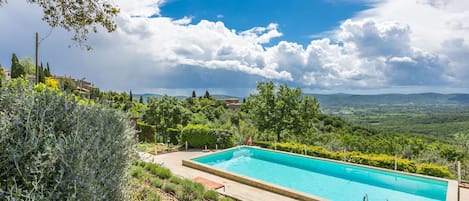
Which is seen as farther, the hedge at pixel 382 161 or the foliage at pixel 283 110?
the foliage at pixel 283 110

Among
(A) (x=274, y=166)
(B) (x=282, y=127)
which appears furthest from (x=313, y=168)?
(B) (x=282, y=127)

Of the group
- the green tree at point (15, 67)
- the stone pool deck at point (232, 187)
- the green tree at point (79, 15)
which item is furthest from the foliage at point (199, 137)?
the green tree at point (15, 67)

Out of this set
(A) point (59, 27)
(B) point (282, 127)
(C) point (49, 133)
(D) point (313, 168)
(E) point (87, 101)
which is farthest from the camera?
(B) point (282, 127)

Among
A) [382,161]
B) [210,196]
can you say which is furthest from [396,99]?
[210,196]

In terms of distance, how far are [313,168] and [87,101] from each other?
11.6m

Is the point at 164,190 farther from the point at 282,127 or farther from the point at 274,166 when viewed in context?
the point at 282,127

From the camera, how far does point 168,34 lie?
1675 cm

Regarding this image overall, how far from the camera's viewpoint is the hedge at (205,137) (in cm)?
1520

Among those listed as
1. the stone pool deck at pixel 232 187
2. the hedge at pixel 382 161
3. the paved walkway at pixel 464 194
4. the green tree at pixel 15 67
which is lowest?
the stone pool deck at pixel 232 187

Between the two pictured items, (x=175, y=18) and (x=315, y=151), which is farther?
(x=175, y=18)

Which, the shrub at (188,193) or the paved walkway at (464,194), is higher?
the shrub at (188,193)

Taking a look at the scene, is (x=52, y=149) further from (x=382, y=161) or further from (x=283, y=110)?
(x=283, y=110)

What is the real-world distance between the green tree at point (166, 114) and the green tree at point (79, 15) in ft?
50.8

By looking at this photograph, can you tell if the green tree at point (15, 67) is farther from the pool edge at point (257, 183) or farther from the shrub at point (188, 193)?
the shrub at point (188, 193)
